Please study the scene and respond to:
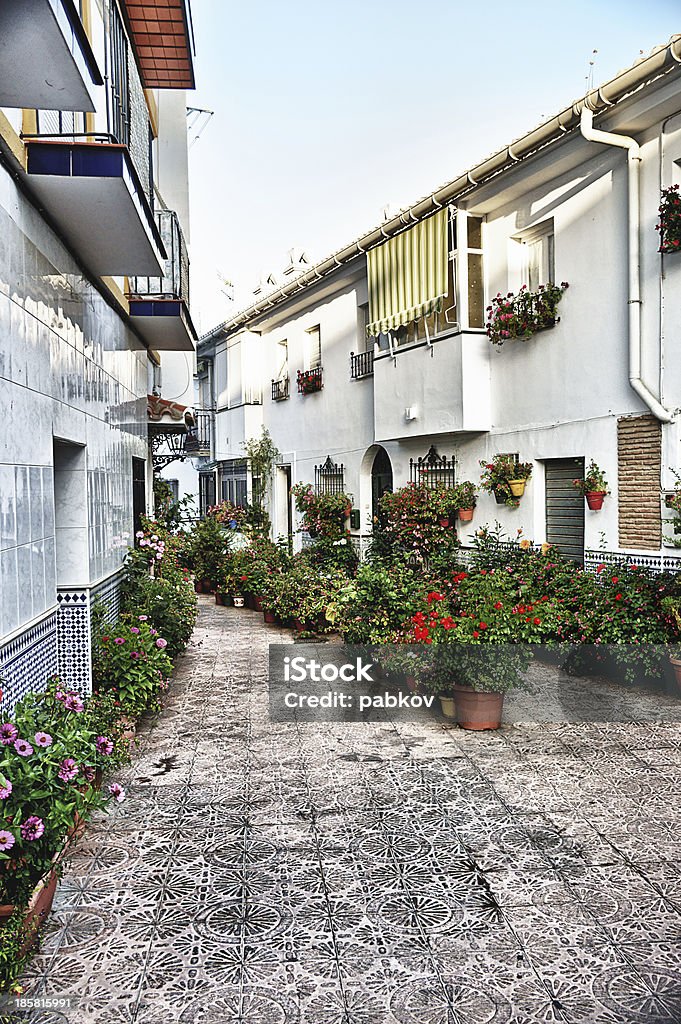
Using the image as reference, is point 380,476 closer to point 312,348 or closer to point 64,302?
point 312,348

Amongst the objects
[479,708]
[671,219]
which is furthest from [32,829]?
[671,219]

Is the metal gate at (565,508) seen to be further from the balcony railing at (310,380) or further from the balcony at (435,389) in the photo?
the balcony railing at (310,380)

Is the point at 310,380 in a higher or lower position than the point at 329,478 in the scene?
higher

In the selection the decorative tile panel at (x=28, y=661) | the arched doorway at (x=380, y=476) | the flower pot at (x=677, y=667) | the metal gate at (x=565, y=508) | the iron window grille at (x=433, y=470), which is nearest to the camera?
the decorative tile panel at (x=28, y=661)

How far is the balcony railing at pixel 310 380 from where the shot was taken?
16.7 m

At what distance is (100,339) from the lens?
7840 mm

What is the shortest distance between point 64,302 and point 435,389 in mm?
6503

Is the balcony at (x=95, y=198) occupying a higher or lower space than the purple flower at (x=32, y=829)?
higher

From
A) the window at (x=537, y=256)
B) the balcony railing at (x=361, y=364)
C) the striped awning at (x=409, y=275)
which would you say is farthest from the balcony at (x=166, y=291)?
the balcony railing at (x=361, y=364)

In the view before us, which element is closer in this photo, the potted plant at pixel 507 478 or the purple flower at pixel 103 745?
the purple flower at pixel 103 745

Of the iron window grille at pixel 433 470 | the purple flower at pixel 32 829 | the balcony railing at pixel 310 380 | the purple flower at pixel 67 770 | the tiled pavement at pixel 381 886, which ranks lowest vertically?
the tiled pavement at pixel 381 886

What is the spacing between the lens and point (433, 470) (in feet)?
40.9

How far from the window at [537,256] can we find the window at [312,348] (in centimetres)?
716

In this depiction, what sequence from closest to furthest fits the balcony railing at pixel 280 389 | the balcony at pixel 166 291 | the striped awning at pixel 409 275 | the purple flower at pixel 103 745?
the purple flower at pixel 103 745, the balcony at pixel 166 291, the striped awning at pixel 409 275, the balcony railing at pixel 280 389
